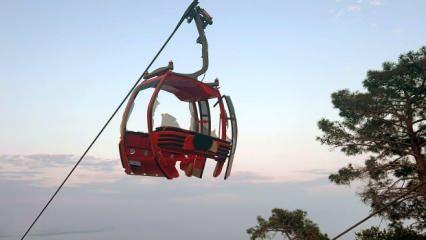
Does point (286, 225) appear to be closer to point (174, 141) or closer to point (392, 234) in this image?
point (392, 234)

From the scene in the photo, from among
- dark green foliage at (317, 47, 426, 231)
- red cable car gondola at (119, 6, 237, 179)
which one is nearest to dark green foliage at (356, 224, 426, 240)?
dark green foliage at (317, 47, 426, 231)

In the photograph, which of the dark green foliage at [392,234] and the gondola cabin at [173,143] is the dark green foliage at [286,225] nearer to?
the dark green foliage at [392,234]

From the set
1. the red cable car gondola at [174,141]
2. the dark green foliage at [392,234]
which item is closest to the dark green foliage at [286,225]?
the dark green foliage at [392,234]

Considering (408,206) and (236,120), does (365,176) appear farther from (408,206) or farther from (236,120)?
(236,120)

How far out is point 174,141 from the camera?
18.3 ft

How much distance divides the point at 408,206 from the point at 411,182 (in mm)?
1261

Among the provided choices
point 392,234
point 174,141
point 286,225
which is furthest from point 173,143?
point 286,225

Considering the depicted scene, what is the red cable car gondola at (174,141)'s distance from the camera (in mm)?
5625

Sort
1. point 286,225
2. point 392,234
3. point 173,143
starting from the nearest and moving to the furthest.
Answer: point 173,143, point 392,234, point 286,225

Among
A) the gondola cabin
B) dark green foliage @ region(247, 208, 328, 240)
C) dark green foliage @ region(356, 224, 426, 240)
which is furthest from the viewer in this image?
dark green foliage @ region(247, 208, 328, 240)

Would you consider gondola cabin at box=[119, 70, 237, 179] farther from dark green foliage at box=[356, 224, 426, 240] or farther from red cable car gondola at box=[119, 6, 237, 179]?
dark green foliage at box=[356, 224, 426, 240]

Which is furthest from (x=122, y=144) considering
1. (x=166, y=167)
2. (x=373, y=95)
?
(x=373, y=95)

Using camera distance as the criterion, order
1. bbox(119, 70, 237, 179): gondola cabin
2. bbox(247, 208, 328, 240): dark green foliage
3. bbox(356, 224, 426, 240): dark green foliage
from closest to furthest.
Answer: bbox(119, 70, 237, 179): gondola cabin
bbox(356, 224, 426, 240): dark green foliage
bbox(247, 208, 328, 240): dark green foliage

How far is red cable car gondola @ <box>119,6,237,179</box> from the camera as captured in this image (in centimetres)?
562
